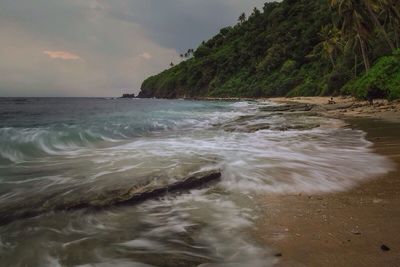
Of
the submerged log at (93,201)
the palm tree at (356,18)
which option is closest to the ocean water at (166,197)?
the submerged log at (93,201)

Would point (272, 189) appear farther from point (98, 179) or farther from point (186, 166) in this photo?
point (98, 179)

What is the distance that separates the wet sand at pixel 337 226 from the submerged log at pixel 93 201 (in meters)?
1.30

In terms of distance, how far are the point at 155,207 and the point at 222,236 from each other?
124 centimetres

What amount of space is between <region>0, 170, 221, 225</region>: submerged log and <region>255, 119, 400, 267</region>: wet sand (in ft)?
4.26

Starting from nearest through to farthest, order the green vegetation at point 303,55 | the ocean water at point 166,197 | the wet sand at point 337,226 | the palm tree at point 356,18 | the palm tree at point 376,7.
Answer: the wet sand at point 337,226
the ocean water at point 166,197
the palm tree at point 376,7
the green vegetation at point 303,55
the palm tree at point 356,18

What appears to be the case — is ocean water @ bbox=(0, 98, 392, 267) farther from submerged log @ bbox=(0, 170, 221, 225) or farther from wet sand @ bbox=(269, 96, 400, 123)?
wet sand @ bbox=(269, 96, 400, 123)

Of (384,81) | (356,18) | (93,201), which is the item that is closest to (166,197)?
(93,201)

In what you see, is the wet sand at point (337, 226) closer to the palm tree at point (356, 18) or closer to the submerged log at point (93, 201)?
the submerged log at point (93, 201)

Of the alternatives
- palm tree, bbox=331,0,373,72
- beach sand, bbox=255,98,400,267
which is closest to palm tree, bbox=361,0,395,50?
palm tree, bbox=331,0,373,72

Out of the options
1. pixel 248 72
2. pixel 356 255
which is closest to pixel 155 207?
pixel 356 255

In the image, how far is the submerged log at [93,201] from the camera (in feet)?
13.5

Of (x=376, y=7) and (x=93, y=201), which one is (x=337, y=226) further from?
(x=376, y=7)

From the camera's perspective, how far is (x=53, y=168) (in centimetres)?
701

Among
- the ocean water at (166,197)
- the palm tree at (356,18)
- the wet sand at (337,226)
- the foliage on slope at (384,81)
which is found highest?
the palm tree at (356,18)
